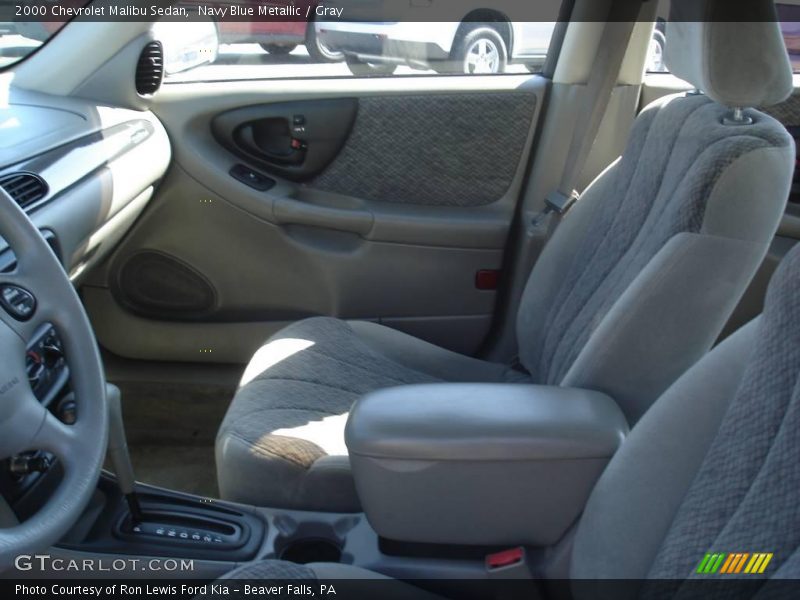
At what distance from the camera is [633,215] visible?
1.44 meters

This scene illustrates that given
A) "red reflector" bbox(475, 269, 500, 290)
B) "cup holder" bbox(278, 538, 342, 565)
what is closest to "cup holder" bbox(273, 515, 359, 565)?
"cup holder" bbox(278, 538, 342, 565)

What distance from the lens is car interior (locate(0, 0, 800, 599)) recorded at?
99cm

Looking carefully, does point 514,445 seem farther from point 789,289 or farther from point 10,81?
point 10,81

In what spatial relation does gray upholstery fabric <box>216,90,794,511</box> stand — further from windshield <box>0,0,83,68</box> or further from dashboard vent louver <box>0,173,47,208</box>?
windshield <box>0,0,83,68</box>

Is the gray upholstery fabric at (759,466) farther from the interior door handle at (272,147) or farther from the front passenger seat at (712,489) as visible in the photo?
the interior door handle at (272,147)

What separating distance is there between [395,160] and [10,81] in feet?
2.96

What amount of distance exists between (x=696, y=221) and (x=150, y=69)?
139 cm

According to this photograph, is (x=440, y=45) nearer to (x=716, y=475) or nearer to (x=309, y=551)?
(x=309, y=551)

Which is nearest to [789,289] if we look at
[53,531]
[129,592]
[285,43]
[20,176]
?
[53,531]

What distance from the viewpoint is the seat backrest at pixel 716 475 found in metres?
0.80

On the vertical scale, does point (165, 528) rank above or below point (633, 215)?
below

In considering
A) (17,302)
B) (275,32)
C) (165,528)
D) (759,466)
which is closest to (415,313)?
(275,32)

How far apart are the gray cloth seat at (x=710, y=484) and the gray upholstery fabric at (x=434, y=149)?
1246 mm

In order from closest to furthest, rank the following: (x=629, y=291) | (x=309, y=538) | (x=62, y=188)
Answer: (x=629, y=291)
(x=309, y=538)
(x=62, y=188)
